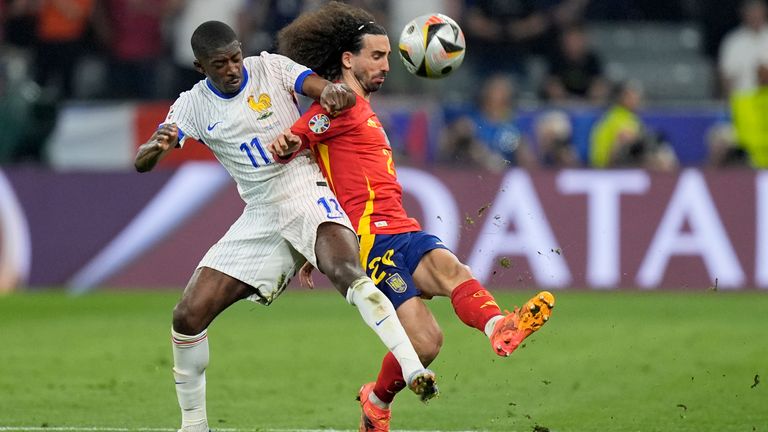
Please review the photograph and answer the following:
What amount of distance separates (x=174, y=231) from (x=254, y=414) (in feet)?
22.3

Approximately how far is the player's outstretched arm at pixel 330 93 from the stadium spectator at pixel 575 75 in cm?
1024

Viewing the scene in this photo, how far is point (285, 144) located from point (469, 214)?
7.84m

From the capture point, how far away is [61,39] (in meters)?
18.0

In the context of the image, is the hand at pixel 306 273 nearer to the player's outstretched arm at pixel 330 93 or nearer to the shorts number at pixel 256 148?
the shorts number at pixel 256 148

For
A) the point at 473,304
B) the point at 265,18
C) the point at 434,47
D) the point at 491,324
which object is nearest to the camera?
the point at 491,324

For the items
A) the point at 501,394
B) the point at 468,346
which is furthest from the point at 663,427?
the point at 468,346

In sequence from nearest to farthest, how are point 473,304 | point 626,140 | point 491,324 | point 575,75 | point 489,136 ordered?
point 491,324 → point 473,304 → point 626,140 → point 489,136 → point 575,75

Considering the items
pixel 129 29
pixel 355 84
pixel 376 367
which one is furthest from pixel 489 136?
pixel 355 84

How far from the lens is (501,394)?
916 centimetres

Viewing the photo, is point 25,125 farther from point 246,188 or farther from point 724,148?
point 246,188

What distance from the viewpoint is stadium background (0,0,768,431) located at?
31.9 ft

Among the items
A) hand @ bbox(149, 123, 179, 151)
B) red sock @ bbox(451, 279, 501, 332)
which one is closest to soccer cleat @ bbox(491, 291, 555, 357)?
red sock @ bbox(451, 279, 501, 332)

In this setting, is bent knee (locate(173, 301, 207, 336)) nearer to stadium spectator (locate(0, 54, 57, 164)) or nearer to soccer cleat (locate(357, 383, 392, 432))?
soccer cleat (locate(357, 383, 392, 432))

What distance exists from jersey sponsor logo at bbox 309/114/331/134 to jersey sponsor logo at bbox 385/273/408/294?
828 mm
